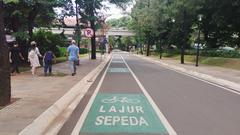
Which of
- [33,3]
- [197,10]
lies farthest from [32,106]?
[197,10]

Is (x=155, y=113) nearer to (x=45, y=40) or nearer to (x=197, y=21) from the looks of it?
(x=45, y=40)

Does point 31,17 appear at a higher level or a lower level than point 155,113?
higher

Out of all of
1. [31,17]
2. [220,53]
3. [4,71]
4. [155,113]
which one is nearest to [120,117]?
[155,113]

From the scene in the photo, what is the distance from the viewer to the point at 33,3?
31906mm

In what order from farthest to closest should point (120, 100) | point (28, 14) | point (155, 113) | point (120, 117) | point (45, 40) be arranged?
point (45, 40), point (28, 14), point (120, 100), point (155, 113), point (120, 117)

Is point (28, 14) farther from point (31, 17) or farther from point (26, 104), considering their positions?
point (26, 104)

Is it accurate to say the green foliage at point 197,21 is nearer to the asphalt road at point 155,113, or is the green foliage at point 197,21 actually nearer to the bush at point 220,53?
the bush at point 220,53

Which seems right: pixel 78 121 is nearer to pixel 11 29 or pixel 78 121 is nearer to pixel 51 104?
pixel 51 104

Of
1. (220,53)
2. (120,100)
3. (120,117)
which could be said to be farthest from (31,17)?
(120,117)

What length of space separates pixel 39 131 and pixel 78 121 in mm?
2036

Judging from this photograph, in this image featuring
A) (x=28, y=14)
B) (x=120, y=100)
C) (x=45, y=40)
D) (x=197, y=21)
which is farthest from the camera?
(x=197, y=21)

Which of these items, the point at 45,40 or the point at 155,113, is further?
the point at 45,40

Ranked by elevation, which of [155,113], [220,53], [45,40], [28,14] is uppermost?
[28,14]

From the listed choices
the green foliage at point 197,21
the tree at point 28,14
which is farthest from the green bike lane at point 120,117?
the green foliage at point 197,21
